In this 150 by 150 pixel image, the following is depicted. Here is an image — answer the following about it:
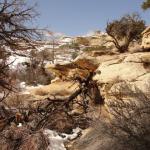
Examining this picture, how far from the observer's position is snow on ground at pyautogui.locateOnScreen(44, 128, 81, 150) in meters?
12.9

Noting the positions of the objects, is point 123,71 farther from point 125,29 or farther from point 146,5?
point 125,29

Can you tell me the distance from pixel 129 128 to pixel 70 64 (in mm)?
11254

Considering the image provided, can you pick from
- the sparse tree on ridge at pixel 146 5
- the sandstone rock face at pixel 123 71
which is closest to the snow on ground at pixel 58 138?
the sandstone rock face at pixel 123 71

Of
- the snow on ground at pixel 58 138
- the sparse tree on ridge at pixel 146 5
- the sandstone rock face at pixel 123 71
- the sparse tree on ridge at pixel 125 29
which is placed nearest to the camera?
the snow on ground at pixel 58 138

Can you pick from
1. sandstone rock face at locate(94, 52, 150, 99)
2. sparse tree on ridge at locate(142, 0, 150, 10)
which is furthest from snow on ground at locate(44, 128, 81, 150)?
sparse tree on ridge at locate(142, 0, 150, 10)

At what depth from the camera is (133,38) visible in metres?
24.5

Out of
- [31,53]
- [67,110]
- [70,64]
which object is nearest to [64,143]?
[67,110]

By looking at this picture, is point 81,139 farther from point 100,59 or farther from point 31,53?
point 100,59

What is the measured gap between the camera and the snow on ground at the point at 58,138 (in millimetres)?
12932

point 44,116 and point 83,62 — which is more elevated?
point 83,62

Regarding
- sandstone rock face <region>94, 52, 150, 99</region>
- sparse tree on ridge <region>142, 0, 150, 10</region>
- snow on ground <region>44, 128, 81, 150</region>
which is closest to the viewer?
snow on ground <region>44, 128, 81, 150</region>

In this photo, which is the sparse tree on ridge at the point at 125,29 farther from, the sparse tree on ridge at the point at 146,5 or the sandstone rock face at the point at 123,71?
the sandstone rock face at the point at 123,71

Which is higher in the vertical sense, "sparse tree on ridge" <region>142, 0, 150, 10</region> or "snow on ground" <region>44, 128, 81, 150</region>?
"sparse tree on ridge" <region>142, 0, 150, 10</region>

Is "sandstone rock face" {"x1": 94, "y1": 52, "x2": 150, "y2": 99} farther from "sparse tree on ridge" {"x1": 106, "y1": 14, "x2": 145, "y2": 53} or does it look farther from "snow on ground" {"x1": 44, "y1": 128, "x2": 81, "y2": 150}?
"sparse tree on ridge" {"x1": 106, "y1": 14, "x2": 145, "y2": 53}
